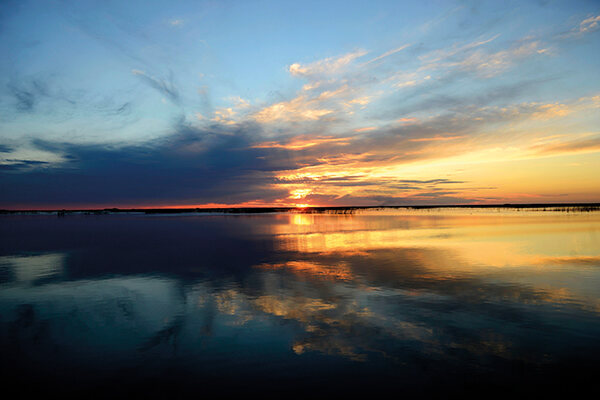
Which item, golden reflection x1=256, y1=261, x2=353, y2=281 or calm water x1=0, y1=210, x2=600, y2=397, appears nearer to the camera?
calm water x1=0, y1=210, x2=600, y2=397

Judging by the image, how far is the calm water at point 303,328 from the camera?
8.58m

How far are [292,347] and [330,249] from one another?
73.3 feet

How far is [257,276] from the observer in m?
20.5

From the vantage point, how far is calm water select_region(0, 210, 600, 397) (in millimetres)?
8578

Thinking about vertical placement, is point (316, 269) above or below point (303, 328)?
above

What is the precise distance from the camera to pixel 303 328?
471 inches

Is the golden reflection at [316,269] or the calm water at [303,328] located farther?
the golden reflection at [316,269]

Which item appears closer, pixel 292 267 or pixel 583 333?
pixel 583 333

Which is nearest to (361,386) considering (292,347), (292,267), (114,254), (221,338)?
(292,347)

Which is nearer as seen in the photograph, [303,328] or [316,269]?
[303,328]

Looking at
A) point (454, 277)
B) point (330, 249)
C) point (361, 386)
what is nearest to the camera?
point (361, 386)

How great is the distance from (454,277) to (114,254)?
27.1 metres

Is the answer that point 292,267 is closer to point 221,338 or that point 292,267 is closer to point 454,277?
point 454,277

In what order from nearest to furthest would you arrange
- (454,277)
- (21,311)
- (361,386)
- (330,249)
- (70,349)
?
(361,386), (70,349), (21,311), (454,277), (330,249)
